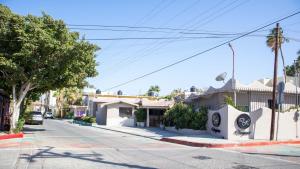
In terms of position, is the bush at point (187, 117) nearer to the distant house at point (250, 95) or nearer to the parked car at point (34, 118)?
the distant house at point (250, 95)

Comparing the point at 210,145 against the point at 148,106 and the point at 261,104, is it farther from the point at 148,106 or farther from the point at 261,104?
the point at 148,106

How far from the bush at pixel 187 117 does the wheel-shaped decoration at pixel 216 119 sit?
202 centimetres

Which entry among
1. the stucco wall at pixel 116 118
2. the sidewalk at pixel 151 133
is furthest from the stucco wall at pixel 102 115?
the sidewalk at pixel 151 133

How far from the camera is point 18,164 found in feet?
38.6

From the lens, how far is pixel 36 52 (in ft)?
74.2

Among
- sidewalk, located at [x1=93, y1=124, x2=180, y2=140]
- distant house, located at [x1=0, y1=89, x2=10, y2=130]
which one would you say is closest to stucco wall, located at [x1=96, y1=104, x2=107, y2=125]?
sidewalk, located at [x1=93, y1=124, x2=180, y2=140]

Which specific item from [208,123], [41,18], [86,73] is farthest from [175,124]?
[41,18]

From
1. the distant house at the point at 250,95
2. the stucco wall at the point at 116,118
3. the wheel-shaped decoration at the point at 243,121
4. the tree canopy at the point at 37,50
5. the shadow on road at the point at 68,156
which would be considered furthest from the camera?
the stucco wall at the point at 116,118

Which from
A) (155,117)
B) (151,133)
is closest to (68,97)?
(155,117)

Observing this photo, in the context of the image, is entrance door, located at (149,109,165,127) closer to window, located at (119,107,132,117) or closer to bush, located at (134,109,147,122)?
bush, located at (134,109,147,122)

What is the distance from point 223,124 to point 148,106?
726 inches

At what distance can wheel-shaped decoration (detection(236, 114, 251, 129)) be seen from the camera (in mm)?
24234

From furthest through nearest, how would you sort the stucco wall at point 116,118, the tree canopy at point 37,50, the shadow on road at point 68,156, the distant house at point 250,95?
the stucco wall at point 116,118 < the distant house at point 250,95 < the tree canopy at point 37,50 < the shadow on road at point 68,156

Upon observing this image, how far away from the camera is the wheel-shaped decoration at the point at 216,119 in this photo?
84.1ft
